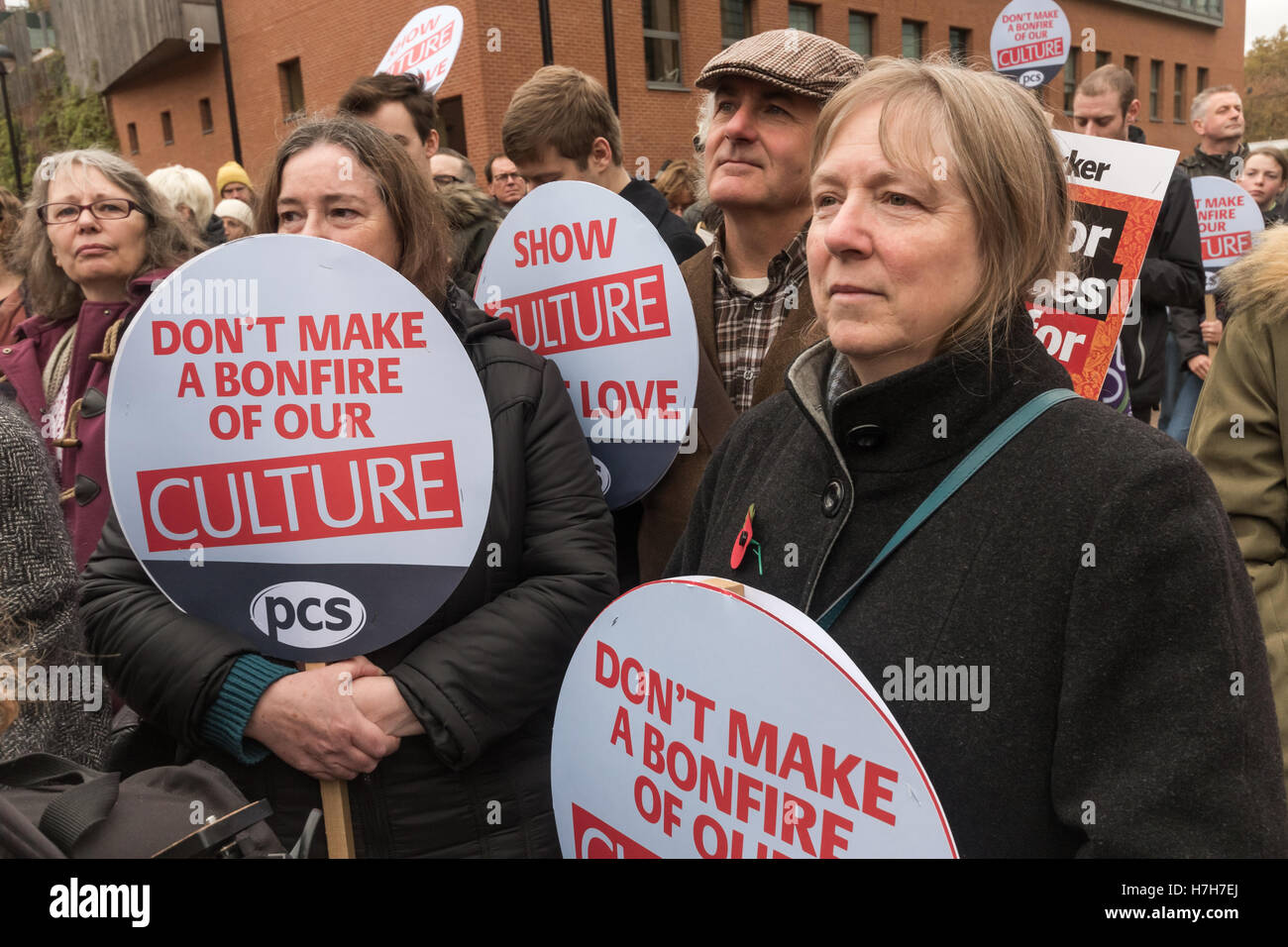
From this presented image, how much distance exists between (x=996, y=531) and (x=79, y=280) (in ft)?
9.00

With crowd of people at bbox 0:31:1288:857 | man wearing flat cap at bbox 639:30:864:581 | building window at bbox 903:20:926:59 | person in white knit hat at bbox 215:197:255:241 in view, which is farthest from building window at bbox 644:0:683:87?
man wearing flat cap at bbox 639:30:864:581

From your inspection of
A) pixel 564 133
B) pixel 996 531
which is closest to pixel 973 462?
pixel 996 531

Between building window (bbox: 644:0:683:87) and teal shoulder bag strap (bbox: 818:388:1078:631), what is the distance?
62.7ft

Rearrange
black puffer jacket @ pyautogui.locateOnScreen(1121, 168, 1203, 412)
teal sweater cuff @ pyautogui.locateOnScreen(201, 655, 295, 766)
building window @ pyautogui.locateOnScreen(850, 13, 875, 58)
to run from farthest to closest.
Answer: building window @ pyautogui.locateOnScreen(850, 13, 875, 58), black puffer jacket @ pyautogui.locateOnScreen(1121, 168, 1203, 412), teal sweater cuff @ pyautogui.locateOnScreen(201, 655, 295, 766)

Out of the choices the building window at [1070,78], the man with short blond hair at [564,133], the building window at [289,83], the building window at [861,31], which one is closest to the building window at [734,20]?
the building window at [861,31]

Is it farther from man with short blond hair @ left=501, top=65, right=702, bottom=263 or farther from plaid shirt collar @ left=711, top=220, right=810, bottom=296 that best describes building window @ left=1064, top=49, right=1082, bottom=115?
plaid shirt collar @ left=711, top=220, right=810, bottom=296

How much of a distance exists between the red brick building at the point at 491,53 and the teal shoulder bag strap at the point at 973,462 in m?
10.1

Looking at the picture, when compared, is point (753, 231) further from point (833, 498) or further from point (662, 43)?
point (662, 43)

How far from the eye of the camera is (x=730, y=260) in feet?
8.43

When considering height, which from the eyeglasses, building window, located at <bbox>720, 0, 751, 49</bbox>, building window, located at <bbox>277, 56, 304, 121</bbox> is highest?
building window, located at <bbox>720, 0, 751, 49</bbox>

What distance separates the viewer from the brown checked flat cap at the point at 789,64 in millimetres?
2344

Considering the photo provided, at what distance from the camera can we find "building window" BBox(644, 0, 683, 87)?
19.2 metres

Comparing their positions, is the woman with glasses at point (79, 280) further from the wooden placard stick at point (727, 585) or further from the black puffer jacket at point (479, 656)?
the wooden placard stick at point (727, 585)

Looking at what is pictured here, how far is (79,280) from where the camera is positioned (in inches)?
121
